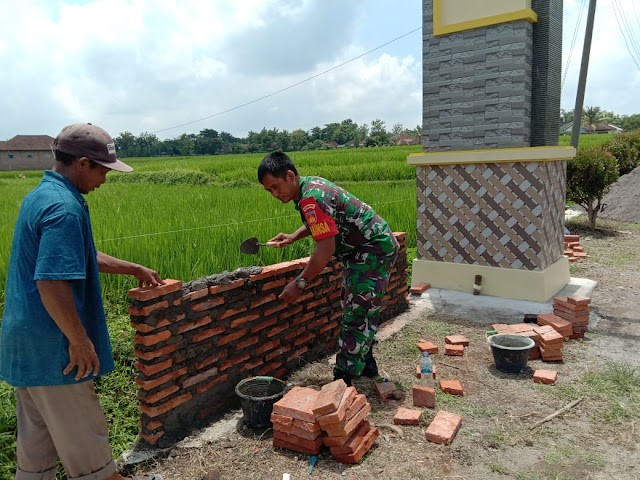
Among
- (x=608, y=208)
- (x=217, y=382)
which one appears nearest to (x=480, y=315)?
(x=217, y=382)

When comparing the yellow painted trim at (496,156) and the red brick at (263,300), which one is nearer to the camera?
the red brick at (263,300)

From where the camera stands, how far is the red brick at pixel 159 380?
269 cm

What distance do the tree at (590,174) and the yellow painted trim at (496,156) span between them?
473 cm

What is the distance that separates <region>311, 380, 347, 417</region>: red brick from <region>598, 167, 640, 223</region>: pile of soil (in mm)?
11316

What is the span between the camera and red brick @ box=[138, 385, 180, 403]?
2.72m

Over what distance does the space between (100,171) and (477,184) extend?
456cm

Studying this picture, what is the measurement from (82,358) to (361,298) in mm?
1843

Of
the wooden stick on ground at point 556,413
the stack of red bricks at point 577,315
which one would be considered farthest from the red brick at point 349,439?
the stack of red bricks at point 577,315

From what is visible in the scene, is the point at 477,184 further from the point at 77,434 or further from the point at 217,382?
the point at 77,434

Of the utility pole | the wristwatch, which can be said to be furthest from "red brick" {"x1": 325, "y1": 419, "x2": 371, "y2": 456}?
the utility pole

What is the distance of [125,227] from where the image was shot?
5934 millimetres

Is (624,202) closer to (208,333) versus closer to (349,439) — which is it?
(349,439)

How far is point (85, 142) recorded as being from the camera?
6.45ft

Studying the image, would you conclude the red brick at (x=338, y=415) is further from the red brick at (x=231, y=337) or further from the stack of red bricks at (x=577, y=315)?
the stack of red bricks at (x=577, y=315)
